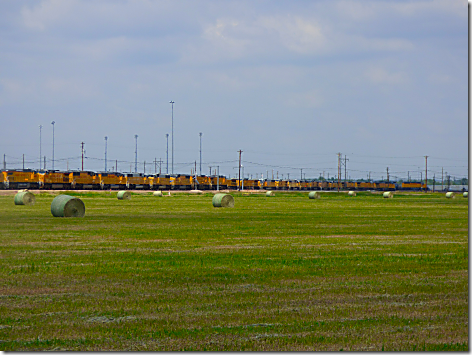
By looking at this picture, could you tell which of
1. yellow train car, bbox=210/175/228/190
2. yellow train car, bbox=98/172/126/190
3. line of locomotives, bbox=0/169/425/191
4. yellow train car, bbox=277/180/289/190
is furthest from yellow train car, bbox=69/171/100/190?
yellow train car, bbox=277/180/289/190

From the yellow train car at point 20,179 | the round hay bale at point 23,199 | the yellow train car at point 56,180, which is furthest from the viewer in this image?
the yellow train car at point 56,180

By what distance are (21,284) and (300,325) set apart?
622 cm

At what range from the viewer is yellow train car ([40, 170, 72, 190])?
379ft

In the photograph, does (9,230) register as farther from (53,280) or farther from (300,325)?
(300,325)

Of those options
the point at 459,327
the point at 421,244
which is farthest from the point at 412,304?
the point at 421,244

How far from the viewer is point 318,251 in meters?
19.0

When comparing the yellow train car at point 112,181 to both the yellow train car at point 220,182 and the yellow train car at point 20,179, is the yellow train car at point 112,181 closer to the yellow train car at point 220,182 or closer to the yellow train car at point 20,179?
the yellow train car at point 20,179

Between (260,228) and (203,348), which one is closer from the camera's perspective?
(203,348)

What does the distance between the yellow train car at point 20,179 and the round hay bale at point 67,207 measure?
77258 mm

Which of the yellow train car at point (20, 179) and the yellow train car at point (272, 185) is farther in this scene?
the yellow train car at point (272, 185)

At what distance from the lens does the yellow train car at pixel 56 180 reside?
115562mm

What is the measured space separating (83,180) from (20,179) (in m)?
13.2

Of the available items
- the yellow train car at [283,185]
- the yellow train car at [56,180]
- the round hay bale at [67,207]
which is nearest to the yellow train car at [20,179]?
the yellow train car at [56,180]

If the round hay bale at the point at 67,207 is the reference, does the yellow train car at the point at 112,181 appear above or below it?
above
